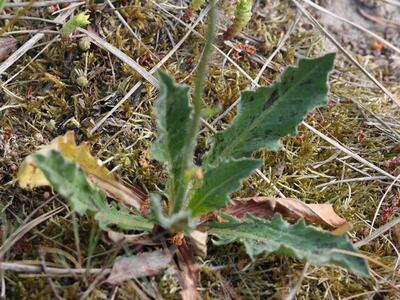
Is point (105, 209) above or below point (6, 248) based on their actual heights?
above

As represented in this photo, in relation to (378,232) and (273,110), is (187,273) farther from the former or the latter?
(378,232)

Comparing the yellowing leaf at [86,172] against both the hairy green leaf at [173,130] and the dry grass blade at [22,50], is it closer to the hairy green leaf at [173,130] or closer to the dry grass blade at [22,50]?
the hairy green leaf at [173,130]

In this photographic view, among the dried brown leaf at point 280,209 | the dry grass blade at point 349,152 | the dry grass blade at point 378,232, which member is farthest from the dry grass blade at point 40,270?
the dry grass blade at point 349,152

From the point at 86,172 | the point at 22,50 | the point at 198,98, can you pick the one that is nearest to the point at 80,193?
the point at 86,172

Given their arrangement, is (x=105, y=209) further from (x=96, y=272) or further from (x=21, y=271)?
(x=21, y=271)

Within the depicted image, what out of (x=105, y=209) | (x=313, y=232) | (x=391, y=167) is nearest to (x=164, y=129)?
(x=105, y=209)

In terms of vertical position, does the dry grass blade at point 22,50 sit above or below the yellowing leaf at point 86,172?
above
